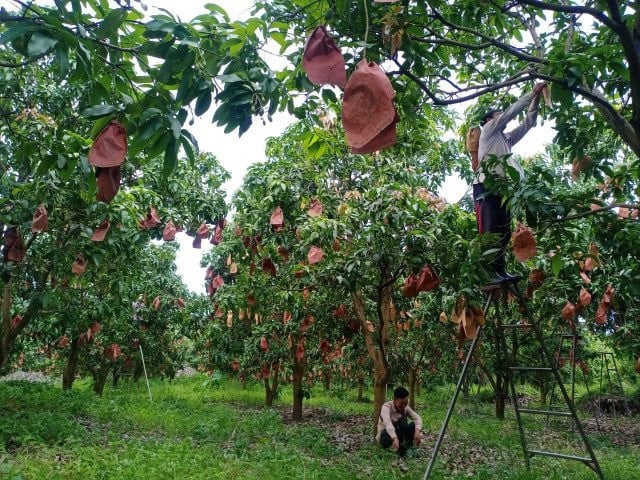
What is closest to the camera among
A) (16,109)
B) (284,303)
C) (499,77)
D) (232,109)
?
(232,109)

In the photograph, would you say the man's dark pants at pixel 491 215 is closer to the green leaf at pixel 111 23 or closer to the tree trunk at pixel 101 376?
the green leaf at pixel 111 23

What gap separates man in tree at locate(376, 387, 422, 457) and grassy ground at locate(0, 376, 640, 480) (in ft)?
0.48

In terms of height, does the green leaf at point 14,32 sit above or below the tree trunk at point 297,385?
above

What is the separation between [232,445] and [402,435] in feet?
6.42

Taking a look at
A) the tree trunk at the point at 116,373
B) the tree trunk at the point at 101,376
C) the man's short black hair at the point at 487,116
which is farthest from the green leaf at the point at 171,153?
the tree trunk at the point at 116,373

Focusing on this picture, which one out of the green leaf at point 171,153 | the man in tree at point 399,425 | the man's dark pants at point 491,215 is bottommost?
the man in tree at point 399,425

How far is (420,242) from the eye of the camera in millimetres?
4348

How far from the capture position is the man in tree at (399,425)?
563cm

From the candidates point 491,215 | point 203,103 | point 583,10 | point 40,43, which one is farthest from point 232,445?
point 583,10

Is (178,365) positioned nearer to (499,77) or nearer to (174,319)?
(174,319)

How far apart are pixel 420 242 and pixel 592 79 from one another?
7.16ft

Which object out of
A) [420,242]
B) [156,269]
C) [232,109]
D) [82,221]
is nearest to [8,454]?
[82,221]

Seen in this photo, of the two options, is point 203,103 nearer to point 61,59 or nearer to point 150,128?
point 150,128

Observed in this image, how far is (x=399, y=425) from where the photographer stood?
19.1ft
